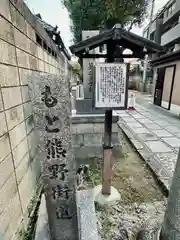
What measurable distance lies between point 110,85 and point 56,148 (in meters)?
1.41

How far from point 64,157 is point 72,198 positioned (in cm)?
60

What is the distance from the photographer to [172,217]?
78.5 inches

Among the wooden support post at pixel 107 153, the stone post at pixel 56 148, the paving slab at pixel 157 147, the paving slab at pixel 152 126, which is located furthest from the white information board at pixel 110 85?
the paving slab at pixel 152 126

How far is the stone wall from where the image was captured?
6.95ft

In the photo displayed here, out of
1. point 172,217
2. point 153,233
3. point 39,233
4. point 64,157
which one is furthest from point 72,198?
point 153,233

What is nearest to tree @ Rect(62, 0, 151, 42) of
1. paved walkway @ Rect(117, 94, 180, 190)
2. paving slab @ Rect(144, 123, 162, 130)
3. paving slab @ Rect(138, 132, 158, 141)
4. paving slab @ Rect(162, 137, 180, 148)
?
paved walkway @ Rect(117, 94, 180, 190)

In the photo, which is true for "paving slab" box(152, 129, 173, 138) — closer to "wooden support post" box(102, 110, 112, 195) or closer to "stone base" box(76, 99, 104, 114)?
"stone base" box(76, 99, 104, 114)

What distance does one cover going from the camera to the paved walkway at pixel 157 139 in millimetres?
4415

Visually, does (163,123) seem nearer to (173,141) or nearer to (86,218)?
(173,141)

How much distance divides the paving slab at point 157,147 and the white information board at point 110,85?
132 inches

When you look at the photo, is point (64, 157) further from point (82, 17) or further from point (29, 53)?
point (82, 17)

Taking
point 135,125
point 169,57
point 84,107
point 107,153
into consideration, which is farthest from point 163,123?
point 107,153

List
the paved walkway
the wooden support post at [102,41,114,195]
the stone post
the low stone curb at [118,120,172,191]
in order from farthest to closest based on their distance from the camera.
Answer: the paved walkway → the low stone curb at [118,120,172,191] → the wooden support post at [102,41,114,195] → the stone post

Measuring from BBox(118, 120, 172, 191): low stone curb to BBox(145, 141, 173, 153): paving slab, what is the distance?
180mm
